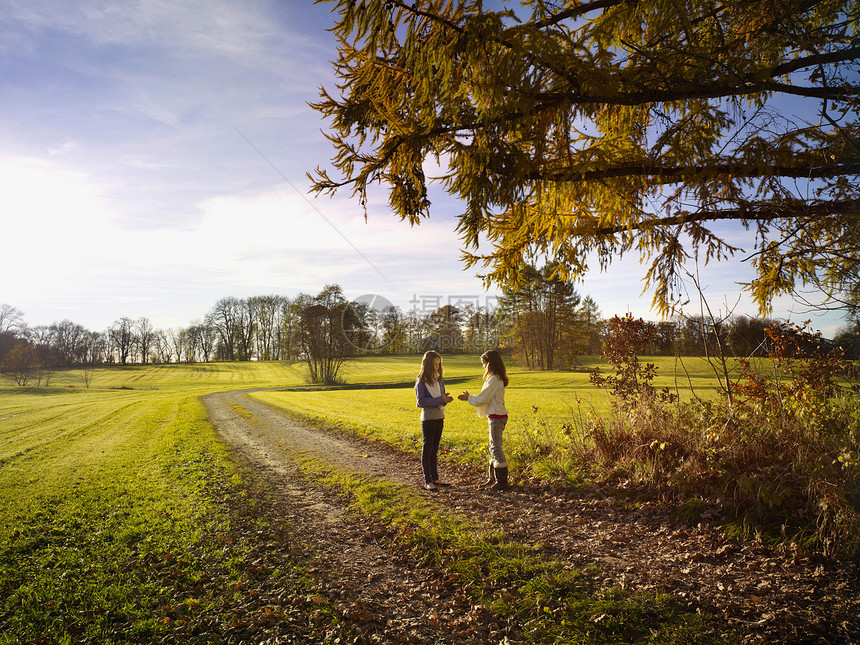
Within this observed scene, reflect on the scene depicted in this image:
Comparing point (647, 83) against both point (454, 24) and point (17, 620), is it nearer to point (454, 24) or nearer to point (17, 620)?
point (454, 24)

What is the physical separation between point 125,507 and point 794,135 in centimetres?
1094

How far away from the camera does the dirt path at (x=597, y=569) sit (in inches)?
126

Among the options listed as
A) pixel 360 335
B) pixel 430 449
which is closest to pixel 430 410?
pixel 430 449

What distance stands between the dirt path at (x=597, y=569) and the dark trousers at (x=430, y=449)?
1.21 feet

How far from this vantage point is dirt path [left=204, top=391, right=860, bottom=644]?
126 inches

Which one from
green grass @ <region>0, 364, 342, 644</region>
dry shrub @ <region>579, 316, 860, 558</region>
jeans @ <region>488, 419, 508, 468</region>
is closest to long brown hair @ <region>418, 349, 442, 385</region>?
jeans @ <region>488, 419, 508, 468</region>

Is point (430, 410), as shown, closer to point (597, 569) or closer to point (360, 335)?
point (597, 569)

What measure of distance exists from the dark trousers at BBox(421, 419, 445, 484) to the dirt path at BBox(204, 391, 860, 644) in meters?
0.37

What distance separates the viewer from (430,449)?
6844 mm

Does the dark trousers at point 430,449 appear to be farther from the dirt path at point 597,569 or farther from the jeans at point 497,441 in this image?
the jeans at point 497,441

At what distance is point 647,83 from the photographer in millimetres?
4992

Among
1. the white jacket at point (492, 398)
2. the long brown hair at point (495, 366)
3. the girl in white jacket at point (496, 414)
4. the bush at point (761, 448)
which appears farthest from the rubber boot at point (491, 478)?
the long brown hair at point (495, 366)

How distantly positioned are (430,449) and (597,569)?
3.30 meters

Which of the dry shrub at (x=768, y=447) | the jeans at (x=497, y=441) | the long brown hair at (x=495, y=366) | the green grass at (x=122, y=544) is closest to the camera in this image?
the green grass at (x=122, y=544)
